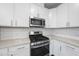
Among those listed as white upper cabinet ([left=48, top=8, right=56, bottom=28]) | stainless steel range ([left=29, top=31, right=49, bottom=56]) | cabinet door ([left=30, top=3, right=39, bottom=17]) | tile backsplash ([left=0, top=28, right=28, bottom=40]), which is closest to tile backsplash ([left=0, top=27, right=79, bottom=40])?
tile backsplash ([left=0, top=28, right=28, bottom=40])

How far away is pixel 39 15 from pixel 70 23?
92 cm

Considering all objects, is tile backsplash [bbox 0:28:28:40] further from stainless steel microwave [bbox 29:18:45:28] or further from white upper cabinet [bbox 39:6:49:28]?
white upper cabinet [bbox 39:6:49:28]

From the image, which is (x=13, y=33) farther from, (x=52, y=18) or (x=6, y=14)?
(x=52, y=18)

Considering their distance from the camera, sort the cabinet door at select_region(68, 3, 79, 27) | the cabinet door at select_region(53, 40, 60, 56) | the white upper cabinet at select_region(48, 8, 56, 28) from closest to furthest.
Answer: the cabinet door at select_region(68, 3, 79, 27) → the cabinet door at select_region(53, 40, 60, 56) → the white upper cabinet at select_region(48, 8, 56, 28)

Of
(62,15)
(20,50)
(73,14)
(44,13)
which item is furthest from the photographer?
(44,13)

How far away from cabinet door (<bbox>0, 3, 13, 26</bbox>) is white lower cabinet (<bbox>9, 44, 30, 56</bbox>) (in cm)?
54

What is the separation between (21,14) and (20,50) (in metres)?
0.85

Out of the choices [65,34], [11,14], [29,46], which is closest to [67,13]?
[65,34]

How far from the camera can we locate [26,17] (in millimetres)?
1642

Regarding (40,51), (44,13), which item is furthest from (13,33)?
(44,13)

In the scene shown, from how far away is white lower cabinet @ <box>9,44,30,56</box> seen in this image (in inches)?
43.6

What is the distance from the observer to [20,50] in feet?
4.09

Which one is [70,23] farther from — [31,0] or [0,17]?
[0,17]

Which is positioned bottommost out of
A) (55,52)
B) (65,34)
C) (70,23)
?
(55,52)
